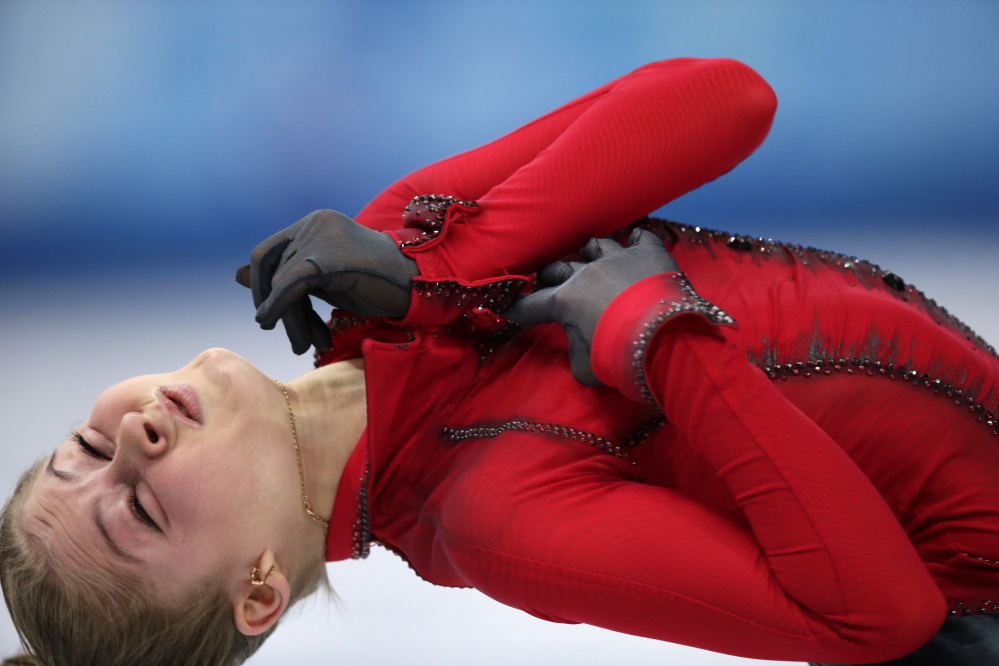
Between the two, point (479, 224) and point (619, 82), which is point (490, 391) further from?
point (619, 82)

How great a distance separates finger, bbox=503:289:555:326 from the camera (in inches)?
35.1

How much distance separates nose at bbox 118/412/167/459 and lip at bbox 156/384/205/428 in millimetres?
26

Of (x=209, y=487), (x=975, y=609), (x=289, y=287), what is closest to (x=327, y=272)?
(x=289, y=287)

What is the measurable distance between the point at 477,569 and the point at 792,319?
422mm

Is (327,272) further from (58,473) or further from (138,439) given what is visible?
(58,473)

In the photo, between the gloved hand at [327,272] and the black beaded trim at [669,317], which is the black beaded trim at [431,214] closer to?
the gloved hand at [327,272]

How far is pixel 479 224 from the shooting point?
972mm

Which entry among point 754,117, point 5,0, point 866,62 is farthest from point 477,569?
point 5,0

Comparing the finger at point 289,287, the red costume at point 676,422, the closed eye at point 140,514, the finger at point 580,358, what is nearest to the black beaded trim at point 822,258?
the red costume at point 676,422

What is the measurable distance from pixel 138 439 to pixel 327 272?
10.2 inches

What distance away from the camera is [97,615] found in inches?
37.7

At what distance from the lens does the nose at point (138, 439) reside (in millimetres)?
904

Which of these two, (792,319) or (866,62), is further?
(866,62)

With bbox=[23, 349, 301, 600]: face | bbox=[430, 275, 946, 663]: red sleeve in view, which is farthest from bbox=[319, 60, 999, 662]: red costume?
bbox=[23, 349, 301, 600]: face
